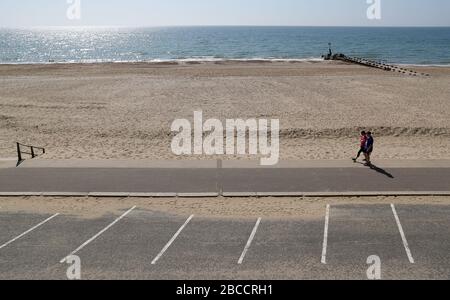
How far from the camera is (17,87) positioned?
123 feet

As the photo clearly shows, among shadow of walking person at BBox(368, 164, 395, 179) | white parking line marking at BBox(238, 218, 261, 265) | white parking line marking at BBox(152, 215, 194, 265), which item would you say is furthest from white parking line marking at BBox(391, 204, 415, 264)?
white parking line marking at BBox(152, 215, 194, 265)

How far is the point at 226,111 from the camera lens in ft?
90.3

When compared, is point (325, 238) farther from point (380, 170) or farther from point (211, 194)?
point (380, 170)

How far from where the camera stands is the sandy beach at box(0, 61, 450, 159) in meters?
20.7

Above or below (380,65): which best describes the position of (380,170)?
below

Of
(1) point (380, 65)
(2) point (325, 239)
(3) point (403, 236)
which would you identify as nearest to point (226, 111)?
(2) point (325, 239)

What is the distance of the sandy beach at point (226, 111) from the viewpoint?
2072 cm

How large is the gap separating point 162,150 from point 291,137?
645 centimetres

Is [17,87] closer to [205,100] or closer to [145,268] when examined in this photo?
[205,100]

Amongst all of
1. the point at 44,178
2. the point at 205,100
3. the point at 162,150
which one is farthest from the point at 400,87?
the point at 44,178

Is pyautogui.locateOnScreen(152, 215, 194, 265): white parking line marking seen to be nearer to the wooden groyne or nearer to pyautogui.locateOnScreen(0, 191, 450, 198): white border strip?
pyautogui.locateOnScreen(0, 191, 450, 198): white border strip

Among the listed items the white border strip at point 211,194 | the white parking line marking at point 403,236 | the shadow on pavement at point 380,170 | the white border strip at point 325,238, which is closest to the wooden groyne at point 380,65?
the shadow on pavement at point 380,170

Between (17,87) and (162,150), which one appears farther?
(17,87)
